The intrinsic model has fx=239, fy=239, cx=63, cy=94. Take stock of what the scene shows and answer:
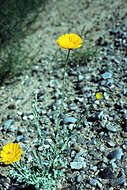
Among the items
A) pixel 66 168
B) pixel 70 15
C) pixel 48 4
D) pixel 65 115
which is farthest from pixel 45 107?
pixel 48 4

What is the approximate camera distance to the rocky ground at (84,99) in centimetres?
210

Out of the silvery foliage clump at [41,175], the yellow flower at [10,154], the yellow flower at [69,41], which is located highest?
the yellow flower at [69,41]

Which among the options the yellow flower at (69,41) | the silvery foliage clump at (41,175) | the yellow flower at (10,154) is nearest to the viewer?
the yellow flower at (10,154)

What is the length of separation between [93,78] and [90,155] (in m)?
1.09

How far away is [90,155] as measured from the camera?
86.3 inches

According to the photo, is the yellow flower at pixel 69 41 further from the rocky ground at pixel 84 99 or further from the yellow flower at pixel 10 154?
the yellow flower at pixel 10 154

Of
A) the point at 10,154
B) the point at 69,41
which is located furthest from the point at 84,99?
the point at 10,154

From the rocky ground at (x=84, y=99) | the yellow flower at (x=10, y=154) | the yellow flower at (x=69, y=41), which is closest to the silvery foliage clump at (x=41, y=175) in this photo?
the rocky ground at (x=84, y=99)

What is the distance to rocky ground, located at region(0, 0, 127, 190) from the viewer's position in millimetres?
2098

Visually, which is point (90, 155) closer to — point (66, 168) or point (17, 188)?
point (66, 168)

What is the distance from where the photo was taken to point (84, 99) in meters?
2.72

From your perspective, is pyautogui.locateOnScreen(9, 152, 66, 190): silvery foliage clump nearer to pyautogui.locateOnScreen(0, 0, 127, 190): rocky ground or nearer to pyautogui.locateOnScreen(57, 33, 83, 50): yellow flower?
pyautogui.locateOnScreen(0, 0, 127, 190): rocky ground

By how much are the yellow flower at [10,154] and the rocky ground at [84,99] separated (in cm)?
49

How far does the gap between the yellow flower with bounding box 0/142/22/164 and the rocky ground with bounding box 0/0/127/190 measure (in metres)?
0.49
